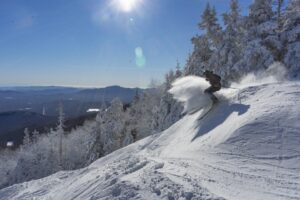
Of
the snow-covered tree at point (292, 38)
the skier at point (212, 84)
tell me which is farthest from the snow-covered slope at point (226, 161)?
the snow-covered tree at point (292, 38)

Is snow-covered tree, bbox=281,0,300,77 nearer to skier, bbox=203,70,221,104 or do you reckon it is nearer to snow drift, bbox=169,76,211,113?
snow drift, bbox=169,76,211,113

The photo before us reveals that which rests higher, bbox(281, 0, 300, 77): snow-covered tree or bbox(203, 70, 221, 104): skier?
bbox(281, 0, 300, 77): snow-covered tree

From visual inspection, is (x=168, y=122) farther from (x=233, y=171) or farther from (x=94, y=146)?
(x=233, y=171)

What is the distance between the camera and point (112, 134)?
48562 millimetres

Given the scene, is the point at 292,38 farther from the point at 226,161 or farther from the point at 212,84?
the point at 226,161

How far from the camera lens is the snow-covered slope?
319 inches

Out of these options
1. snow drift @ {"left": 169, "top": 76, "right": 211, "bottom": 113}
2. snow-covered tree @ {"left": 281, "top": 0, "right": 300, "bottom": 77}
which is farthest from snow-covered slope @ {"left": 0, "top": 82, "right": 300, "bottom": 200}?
snow-covered tree @ {"left": 281, "top": 0, "right": 300, "bottom": 77}

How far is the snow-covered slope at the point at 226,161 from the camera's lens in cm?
810

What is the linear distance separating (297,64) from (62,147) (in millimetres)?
40714

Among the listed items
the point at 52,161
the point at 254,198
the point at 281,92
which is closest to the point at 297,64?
the point at 281,92

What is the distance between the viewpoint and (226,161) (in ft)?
32.1

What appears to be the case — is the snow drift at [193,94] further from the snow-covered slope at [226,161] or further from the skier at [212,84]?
the snow-covered slope at [226,161]

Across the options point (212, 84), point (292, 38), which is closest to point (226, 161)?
point (212, 84)

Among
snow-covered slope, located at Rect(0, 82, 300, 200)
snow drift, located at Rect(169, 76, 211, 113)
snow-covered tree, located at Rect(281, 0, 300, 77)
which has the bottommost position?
snow-covered slope, located at Rect(0, 82, 300, 200)
